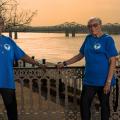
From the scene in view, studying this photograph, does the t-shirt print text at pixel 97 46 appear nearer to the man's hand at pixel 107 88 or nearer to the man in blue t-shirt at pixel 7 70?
the man's hand at pixel 107 88

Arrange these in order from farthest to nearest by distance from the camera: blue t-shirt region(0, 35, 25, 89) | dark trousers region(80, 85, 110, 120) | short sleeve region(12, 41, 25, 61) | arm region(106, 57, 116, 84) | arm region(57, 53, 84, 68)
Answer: arm region(57, 53, 84, 68) < dark trousers region(80, 85, 110, 120) < arm region(106, 57, 116, 84) < short sleeve region(12, 41, 25, 61) < blue t-shirt region(0, 35, 25, 89)

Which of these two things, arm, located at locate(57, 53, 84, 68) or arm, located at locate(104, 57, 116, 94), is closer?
arm, located at locate(104, 57, 116, 94)

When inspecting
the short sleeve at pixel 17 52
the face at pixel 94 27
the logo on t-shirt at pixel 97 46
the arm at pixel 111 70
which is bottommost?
the arm at pixel 111 70

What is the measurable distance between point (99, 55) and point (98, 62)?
0.36 ft

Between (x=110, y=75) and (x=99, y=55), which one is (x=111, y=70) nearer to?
(x=110, y=75)

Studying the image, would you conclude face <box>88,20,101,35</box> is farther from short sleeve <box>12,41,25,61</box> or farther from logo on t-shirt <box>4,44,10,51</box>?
logo on t-shirt <box>4,44,10,51</box>

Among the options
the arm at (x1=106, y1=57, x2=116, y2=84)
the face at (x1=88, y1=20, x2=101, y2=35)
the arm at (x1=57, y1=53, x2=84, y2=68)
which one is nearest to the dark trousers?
the arm at (x1=106, y1=57, x2=116, y2=84)

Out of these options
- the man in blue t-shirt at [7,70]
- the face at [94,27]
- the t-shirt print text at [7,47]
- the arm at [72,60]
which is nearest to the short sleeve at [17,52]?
the man in blue t-shirt at [7,70]

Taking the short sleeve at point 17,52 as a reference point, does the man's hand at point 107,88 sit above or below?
below

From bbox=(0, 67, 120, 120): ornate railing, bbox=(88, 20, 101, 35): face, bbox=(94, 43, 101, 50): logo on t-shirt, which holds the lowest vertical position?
bbox=(0, 67, 120, 120): ornate railing

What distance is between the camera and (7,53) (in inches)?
285

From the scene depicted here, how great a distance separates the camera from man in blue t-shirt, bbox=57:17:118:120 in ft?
24.7

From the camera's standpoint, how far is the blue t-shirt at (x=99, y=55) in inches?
297

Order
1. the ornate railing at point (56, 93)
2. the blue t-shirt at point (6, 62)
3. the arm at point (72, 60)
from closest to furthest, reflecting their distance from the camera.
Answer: the blue t-shirt at point (6, 62)
the arm at point (72, 60)
the ornate railing at point (56, 93)
